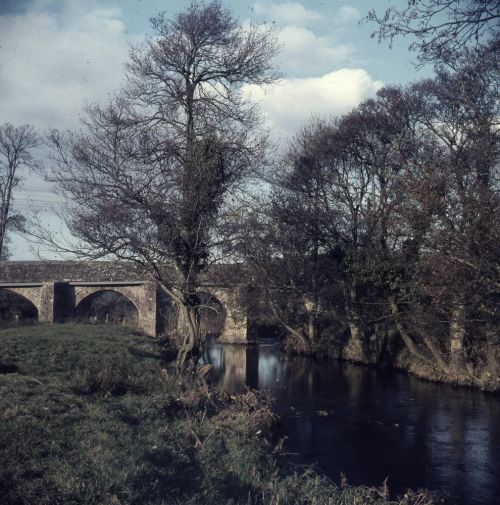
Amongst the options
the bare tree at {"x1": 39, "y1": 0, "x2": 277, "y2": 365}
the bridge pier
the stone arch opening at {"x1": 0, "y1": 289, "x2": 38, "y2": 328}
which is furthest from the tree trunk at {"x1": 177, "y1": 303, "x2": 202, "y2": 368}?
the bridge pier

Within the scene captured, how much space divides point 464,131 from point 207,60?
7.83m

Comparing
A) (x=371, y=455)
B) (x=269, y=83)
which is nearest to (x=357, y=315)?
(x=269, y=83)

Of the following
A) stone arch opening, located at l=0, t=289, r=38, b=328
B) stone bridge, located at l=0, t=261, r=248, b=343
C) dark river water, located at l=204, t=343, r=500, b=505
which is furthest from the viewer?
stone bridge, located at l=0, t=261, r=248, b=343

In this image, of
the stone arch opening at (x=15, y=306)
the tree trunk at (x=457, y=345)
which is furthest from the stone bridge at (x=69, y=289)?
the tree trunk at (x=457, y=345)

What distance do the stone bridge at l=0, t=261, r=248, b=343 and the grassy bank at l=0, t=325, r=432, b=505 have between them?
17970 mm

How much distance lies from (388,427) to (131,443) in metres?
6.85

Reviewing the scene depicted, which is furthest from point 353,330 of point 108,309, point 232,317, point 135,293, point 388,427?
point 108,309

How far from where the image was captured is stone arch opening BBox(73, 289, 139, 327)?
104 ft

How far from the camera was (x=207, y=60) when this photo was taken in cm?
1720

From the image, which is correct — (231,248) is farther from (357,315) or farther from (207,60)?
(357,315)

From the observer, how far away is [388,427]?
41.7 feet

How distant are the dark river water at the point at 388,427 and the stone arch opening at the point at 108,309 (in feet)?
39.5

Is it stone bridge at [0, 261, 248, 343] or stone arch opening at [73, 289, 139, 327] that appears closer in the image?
stone bridge at [0, 261, 248, 343]

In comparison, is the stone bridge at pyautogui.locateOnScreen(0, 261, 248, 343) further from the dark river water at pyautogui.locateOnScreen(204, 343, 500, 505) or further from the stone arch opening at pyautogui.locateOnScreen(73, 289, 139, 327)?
the dark river water at pyautogui.locateOnScreen(204, 343, 500, 505)
